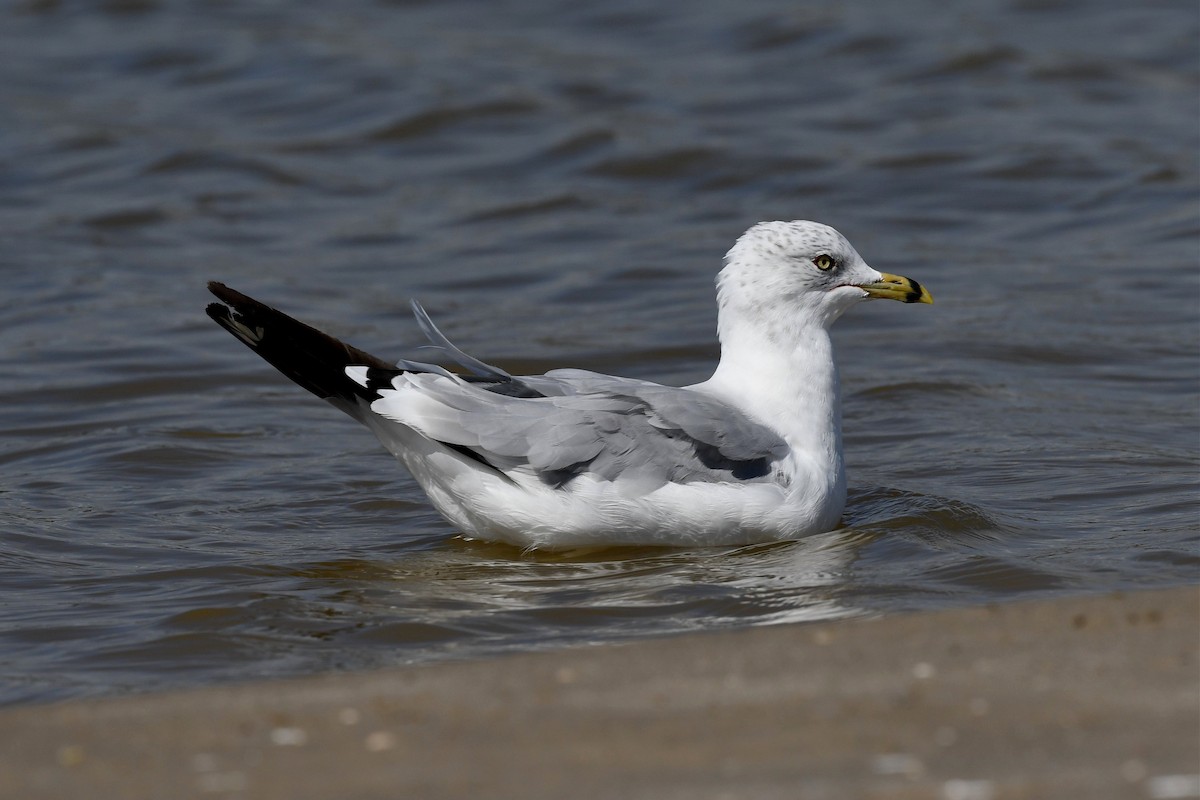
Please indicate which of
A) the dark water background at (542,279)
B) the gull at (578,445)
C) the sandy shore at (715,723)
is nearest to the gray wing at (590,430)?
the gull at (578,445)

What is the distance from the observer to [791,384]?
5.99 m

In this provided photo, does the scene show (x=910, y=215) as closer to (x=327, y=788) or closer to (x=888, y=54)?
(x=888, y=54)

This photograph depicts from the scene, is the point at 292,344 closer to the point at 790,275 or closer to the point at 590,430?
the point at 590,430

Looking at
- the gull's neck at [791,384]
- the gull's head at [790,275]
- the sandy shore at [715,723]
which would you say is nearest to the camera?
the sandy shore at [715,723]

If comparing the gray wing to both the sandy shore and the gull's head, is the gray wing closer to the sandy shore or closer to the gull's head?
the gull's head

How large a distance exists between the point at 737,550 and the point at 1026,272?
485 cm

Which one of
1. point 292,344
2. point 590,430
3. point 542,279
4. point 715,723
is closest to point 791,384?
point 590,430

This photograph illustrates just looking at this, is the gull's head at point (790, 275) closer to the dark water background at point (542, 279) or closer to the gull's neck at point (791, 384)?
the gull's neck at point (791, 384)

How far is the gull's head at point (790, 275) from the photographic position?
6109 mm

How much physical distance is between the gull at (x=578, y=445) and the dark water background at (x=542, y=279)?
0.55 ft

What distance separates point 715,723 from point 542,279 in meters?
6.91

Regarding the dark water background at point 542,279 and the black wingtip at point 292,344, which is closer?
the black wingtip at point 292,344

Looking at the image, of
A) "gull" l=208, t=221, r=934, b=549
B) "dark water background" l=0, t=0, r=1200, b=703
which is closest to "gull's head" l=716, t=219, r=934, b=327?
"gull" l=208, t=221, r=934, b=549

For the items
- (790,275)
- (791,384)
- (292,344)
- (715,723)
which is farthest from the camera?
(790,275)
